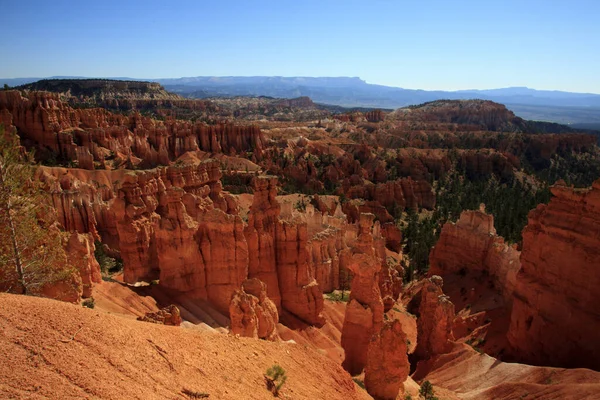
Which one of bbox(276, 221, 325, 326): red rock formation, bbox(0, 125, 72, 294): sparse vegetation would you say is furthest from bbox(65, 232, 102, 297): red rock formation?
bbox(276, 221, 325, 326): red rock formation

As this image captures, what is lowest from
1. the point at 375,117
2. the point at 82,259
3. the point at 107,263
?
the point at 107,263

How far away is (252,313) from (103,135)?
6129cm

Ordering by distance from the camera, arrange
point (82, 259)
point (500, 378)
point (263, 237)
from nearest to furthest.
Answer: point (82, 259)
point (500, 378)
point (263, 237)

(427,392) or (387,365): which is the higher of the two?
(387,365)

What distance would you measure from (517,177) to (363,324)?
78.3 m

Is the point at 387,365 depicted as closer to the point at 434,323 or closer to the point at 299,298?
the point at 434,323

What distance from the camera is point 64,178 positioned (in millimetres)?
44938

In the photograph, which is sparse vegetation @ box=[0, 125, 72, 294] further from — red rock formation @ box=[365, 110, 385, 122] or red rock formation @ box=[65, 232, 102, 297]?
red rock formation @ box=[365, 110, 385, 122]

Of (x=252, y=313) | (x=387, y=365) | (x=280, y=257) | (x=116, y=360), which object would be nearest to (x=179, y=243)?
(x=280, y=257)

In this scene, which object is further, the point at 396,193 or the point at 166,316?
the point at 396,193

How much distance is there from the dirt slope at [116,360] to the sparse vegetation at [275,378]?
0.64 ft

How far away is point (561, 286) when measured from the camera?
20.2 metres

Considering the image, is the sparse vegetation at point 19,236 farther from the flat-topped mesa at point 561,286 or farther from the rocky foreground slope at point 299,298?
the flat-topped mesa at point 561,286

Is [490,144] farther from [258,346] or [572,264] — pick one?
[258,346]
